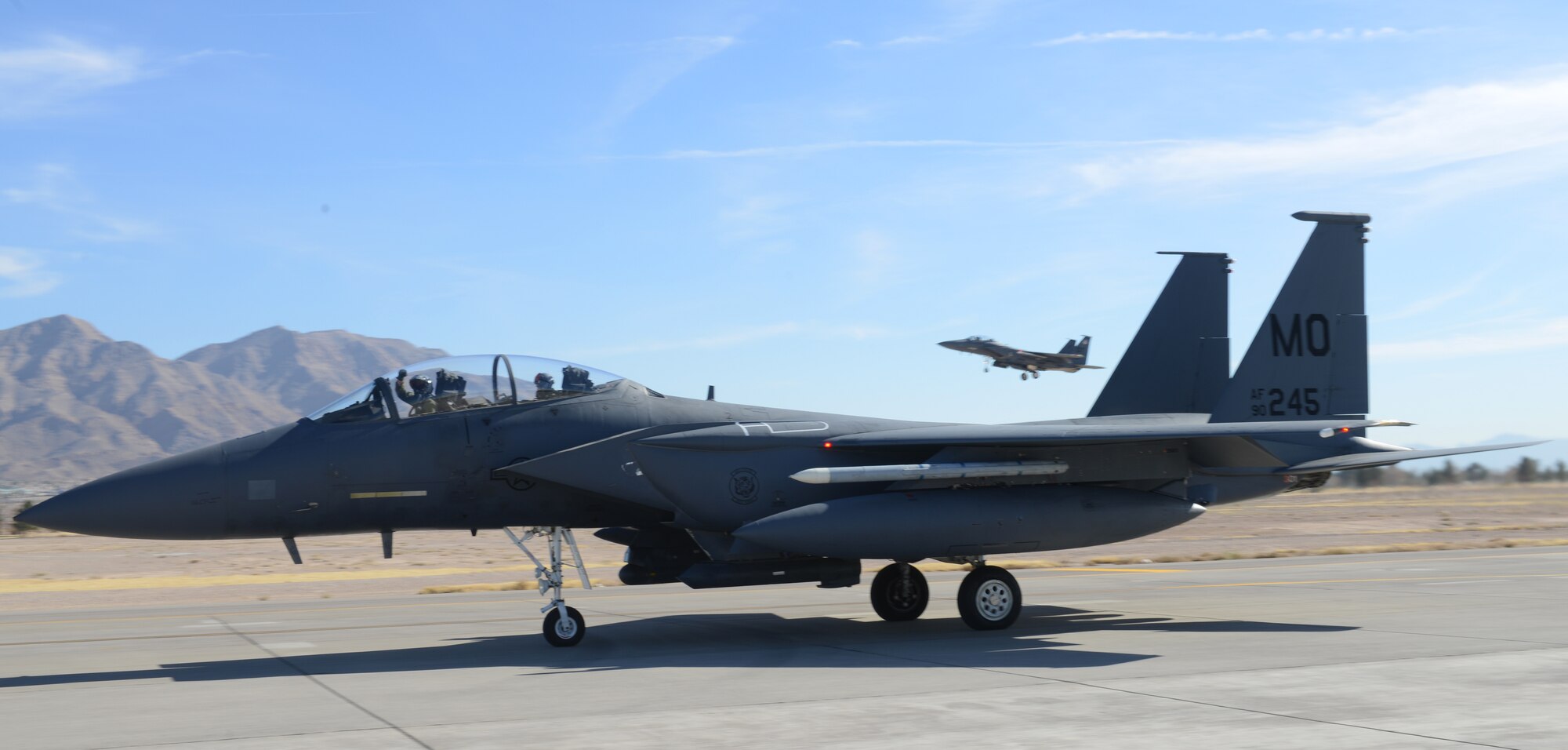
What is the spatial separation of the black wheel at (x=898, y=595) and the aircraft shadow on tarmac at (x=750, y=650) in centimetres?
17

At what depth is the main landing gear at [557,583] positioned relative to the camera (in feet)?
41.1

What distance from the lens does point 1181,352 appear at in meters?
17.2

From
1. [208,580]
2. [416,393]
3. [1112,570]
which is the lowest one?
[208,580]

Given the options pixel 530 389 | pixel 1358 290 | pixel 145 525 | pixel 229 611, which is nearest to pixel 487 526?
pixel 530 389

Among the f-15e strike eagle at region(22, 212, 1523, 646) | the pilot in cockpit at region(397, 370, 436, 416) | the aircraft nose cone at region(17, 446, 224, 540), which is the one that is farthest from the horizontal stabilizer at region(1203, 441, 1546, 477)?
the aircraft nose cone at region(17, 446, 224, 540)

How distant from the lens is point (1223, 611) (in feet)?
50.6

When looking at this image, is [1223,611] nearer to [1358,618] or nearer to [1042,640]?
[1358,618]

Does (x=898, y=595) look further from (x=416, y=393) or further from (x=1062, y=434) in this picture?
(x=416, y=393)

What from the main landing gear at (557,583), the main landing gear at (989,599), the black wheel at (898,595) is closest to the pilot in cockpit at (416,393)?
the main landing gear at (557,583)

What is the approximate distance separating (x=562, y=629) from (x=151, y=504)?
3.90 meters

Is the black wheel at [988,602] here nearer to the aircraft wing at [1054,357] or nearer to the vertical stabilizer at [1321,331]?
the vertical stabilizer at [1321,331]

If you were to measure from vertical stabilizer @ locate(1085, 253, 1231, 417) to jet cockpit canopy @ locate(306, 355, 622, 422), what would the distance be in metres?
7.66

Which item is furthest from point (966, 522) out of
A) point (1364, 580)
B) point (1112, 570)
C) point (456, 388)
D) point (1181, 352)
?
point (1112, 570)

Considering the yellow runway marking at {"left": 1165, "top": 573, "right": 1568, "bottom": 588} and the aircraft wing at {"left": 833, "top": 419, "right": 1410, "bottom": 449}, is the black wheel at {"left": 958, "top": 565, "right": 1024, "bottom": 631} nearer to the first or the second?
the aircraft wing at {"left": 833, "top": 419, "right": 1410, "bottom": 449}
